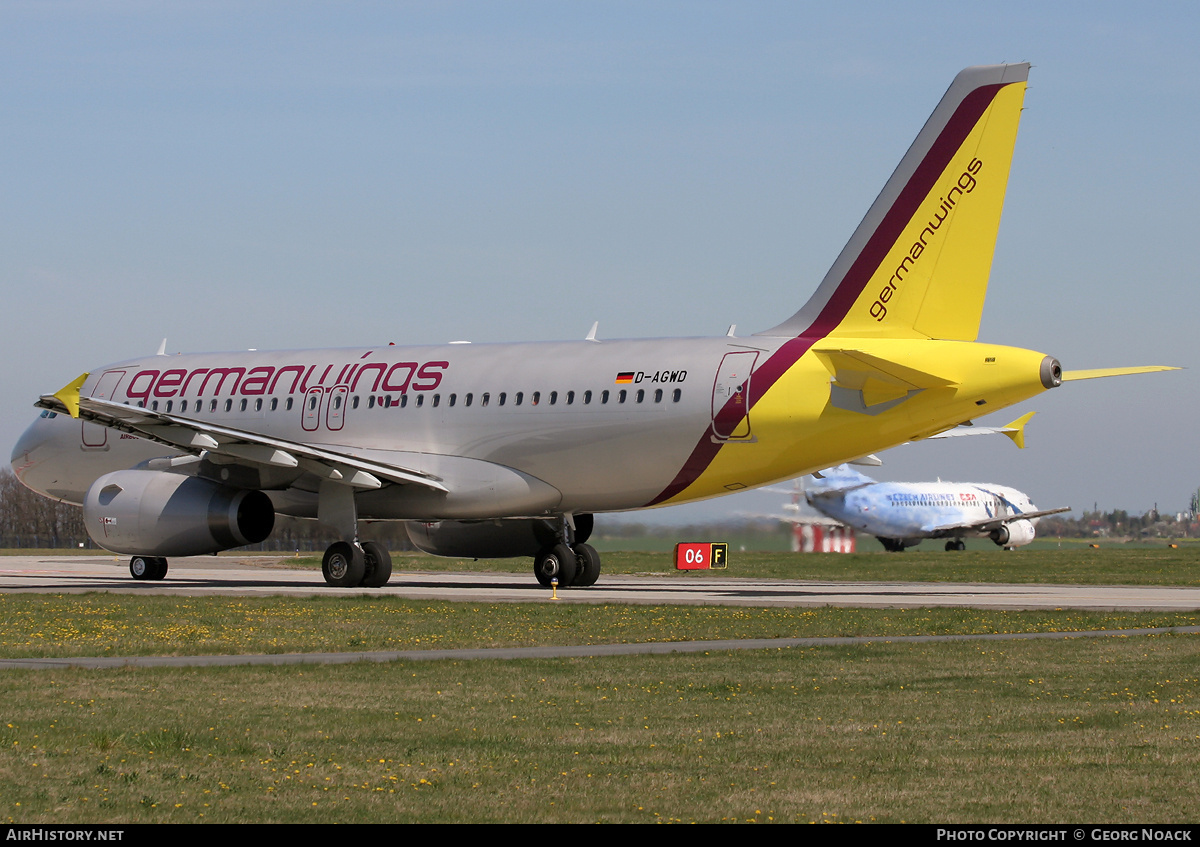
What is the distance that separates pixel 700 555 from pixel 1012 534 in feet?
161

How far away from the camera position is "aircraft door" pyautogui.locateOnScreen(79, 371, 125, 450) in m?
38.3

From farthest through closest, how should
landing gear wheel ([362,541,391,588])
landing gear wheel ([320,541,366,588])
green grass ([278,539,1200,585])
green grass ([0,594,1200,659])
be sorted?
green grass ([278,539,1200,585])
landing gear wheel ([362,541,391,588])
landing gear wheel ([320,541,366,588])
green grass ([0,594,1200,659])

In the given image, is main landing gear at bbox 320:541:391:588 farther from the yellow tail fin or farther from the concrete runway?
the yellow tail fin

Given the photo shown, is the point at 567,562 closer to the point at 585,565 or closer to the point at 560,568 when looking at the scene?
the point at 560,568

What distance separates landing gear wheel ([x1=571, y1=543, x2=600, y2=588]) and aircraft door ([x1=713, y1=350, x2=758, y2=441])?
653 centimetres

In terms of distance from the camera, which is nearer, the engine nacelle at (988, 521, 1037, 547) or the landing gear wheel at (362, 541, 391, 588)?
the landing gear wheel at (362, 541, 391, 588)

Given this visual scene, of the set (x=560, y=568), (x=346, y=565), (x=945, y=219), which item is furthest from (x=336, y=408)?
(x=945, y=219)

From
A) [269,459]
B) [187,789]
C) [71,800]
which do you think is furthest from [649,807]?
[269,459]

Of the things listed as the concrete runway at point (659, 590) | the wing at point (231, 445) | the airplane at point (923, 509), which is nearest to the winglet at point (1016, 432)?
the concrete runway at point (659, 590)

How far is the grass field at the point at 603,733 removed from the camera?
9.09 metres

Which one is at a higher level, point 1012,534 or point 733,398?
point 733,398

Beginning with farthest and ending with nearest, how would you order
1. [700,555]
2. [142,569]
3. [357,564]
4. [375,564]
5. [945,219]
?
[700,555], [142,569], [375,564], [357,564], [945,219]

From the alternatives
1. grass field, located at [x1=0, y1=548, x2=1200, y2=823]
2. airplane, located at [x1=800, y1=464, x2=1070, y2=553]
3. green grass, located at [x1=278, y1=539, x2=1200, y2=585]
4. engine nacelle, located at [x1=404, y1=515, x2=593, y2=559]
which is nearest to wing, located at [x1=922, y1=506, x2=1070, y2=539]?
airplane, located at [x1=800, y1=464, x2=1070, y2=553]

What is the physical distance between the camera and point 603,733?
39.2 feet
